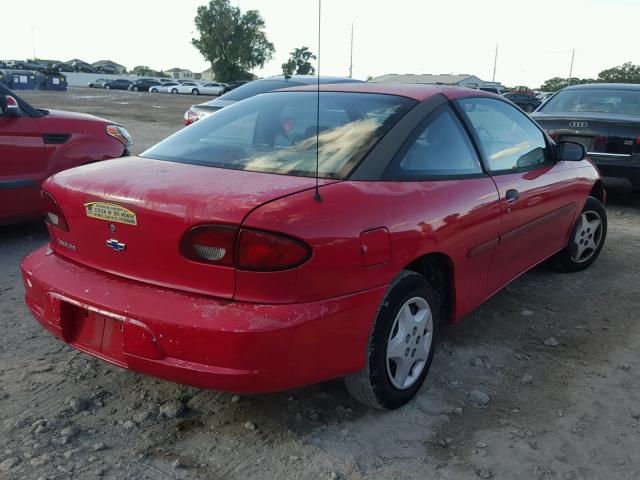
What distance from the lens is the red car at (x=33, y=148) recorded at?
196 inches

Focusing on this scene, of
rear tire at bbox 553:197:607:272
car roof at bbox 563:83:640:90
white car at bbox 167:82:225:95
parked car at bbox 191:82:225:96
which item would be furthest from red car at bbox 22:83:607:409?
white car at bbox 167:82:225:95

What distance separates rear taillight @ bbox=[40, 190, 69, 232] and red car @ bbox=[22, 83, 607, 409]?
1cm

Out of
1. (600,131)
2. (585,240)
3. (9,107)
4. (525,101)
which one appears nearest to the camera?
(585,240)

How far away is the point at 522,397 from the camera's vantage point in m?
2.97

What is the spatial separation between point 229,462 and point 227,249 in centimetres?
85

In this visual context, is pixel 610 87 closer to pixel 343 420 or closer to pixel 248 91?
pixel 248 91

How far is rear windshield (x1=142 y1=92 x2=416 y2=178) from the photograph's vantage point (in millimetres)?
2750

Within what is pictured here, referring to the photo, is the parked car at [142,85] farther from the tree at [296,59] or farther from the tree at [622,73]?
the tree at [622,73]

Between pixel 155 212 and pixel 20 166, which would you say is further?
pixel 20 166

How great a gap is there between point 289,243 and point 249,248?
0.48 feet

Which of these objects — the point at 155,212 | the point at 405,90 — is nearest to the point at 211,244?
the point at 155,212

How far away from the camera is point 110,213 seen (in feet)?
8.12

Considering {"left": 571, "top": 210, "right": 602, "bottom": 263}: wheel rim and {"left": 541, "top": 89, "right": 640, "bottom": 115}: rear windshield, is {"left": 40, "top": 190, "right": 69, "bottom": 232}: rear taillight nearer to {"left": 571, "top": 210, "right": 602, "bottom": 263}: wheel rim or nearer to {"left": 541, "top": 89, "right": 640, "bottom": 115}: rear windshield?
{"left": 571, "top": 210, "right": 602, "bottom": 263}: wheel rim

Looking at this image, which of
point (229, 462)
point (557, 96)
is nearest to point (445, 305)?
point (229, 462)
